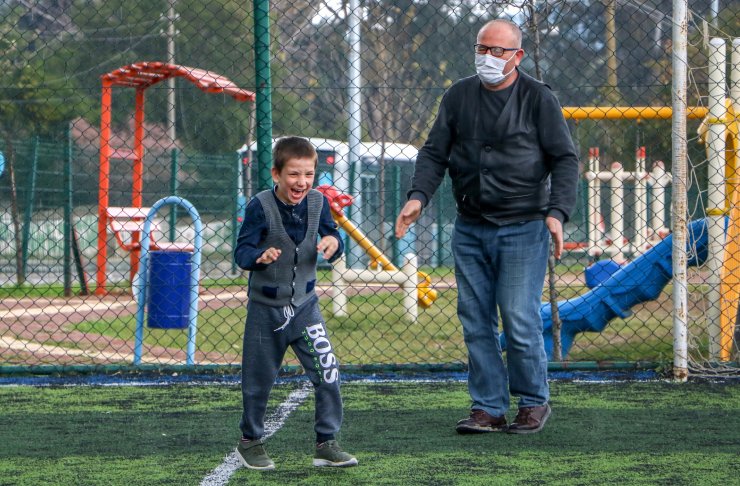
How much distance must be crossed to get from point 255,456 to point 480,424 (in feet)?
3.85

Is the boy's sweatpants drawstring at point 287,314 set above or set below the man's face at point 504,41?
below

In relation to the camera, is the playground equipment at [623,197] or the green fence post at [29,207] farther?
the green fence post at [29,207]

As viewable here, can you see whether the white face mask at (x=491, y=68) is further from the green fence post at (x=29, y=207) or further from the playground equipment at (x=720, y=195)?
the green fence post at (x=29, y=207)

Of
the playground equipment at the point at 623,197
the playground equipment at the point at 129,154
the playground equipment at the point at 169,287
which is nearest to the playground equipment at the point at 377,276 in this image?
the playground equipment at the point at 129,154

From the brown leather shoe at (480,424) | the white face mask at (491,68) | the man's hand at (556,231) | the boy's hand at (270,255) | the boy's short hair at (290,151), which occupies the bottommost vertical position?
the brown leather shoe at (480,424)

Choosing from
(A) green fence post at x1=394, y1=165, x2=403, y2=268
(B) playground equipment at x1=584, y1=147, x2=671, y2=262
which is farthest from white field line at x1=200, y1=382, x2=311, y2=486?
(A) green fence post at x1=394, y1=165, x2=403, y2=268

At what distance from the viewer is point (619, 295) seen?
8055 millimetres

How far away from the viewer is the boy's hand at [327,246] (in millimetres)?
4121

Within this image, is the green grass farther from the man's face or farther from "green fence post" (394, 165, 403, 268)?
"green fence post" (394, 165, 403, 268)

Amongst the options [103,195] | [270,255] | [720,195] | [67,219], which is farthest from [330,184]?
[270,255]

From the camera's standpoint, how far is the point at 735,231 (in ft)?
23.9

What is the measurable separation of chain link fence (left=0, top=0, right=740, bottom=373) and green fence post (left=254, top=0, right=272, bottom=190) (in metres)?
0.01

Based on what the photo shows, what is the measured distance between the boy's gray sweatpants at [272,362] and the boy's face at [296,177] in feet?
1.47

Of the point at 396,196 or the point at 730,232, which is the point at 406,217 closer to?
the point at 730,232
